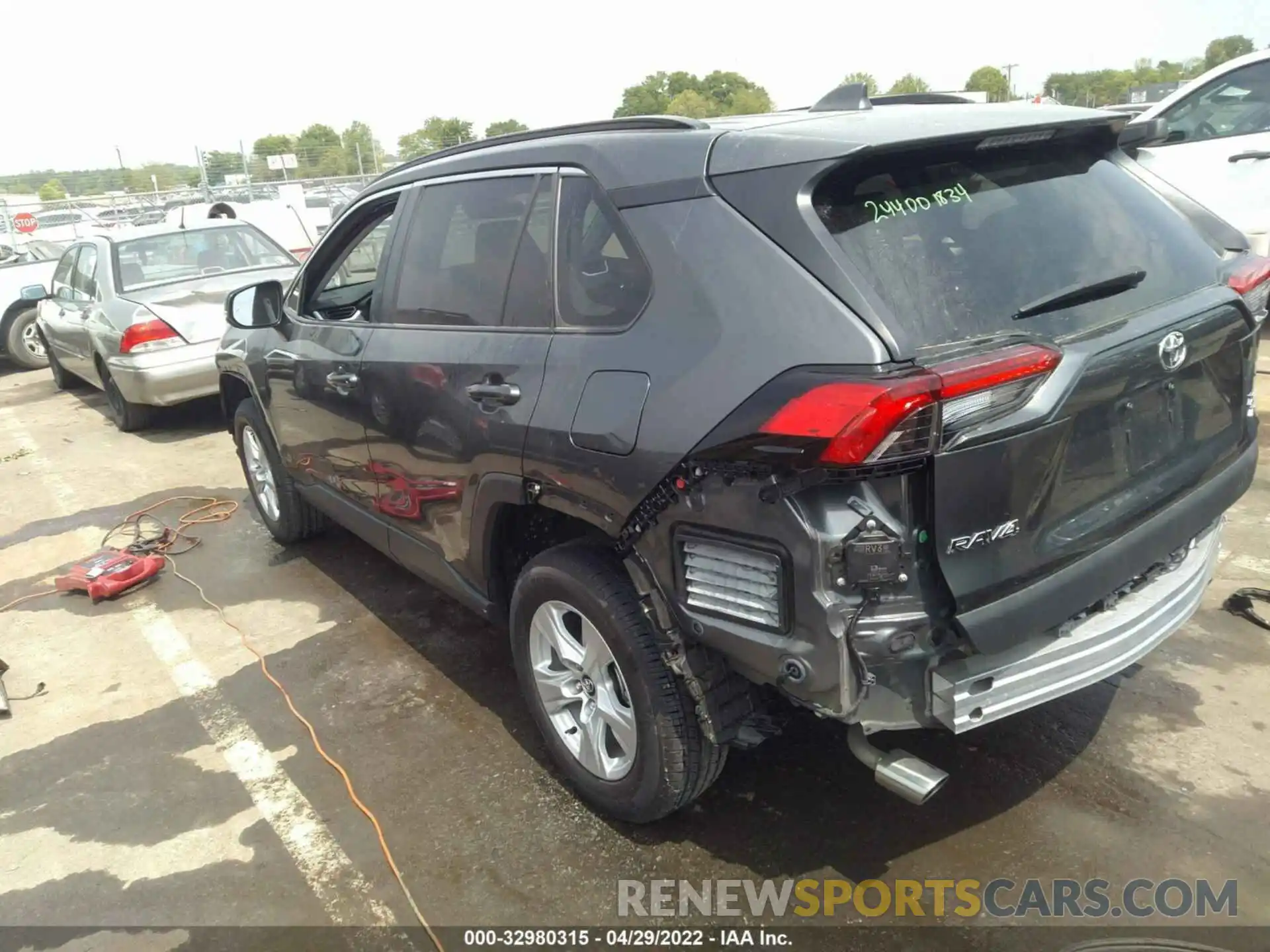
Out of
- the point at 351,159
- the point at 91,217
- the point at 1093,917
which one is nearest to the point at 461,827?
the point at 1093,917

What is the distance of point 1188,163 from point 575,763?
24.5 ft

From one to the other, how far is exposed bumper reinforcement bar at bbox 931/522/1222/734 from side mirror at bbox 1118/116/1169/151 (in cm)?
126

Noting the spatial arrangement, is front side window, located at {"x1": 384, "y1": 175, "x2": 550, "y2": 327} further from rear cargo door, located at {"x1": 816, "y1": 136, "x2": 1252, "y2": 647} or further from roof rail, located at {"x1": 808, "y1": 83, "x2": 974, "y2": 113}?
rear cargo door, located at {"x1": 816, "y1": 136, "x2": 1252, "y2": 647}

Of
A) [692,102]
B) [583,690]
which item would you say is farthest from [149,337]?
[692,102]

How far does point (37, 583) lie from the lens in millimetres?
5391

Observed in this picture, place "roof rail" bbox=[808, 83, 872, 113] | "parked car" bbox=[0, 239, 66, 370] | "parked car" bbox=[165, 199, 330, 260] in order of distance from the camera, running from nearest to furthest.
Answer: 1. "roof rail" bbox=[808, 83, 872, 113]
2. "parked car" bbox=[0, 239, 66, 370]
3. "parked car" bbox=[165, 199, 330, 260]

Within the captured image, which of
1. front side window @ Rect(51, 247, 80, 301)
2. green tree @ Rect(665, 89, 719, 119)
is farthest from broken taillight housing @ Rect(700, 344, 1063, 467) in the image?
green tree @ Rect(665, 89, 719, 119)

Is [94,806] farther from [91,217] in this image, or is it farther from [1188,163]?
[91,217]

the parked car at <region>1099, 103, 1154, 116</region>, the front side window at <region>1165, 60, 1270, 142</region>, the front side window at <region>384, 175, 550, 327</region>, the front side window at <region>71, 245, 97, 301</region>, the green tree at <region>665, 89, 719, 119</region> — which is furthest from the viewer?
the green tree at <region>665, 89, 719, 119</region>

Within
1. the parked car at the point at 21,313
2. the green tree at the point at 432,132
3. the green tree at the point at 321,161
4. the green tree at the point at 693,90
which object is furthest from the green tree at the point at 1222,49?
the parked car at the point at 21,313

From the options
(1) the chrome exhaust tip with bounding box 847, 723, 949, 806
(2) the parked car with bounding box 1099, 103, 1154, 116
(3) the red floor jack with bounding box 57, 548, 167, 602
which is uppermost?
(2) the parked car with bounding box 1099, 103, 1154, 116

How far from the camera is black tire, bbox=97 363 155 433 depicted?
830cm

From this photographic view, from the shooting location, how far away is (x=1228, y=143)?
748 cm

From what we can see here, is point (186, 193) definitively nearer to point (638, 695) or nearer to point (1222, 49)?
point (638, 695)
